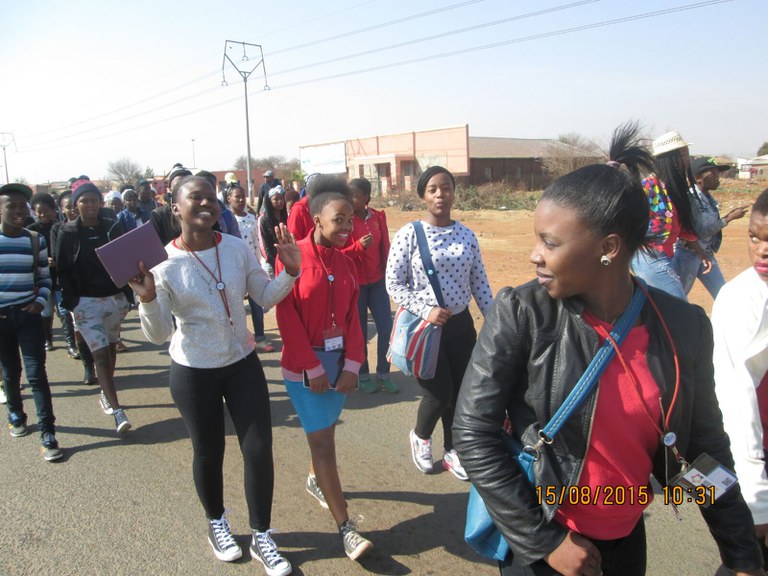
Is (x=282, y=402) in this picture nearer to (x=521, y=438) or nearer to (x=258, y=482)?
(x=258, y=482)

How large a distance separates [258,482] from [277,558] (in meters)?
0.41

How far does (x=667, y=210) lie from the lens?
4656 mm

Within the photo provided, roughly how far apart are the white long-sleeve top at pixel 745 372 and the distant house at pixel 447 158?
3459cm

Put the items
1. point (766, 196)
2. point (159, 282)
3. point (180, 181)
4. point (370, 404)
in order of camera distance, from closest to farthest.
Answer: point (766, 196), point (159, 282), point (180, 181), point (370, 404)

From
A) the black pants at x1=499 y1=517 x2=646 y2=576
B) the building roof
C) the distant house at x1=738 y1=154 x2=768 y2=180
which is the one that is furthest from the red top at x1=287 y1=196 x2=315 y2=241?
the distant house at x1=738 y1=154 x2=768 y2=180

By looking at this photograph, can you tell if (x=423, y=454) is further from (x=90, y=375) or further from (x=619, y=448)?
(x=90, y=375)

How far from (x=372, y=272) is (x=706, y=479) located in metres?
4.21

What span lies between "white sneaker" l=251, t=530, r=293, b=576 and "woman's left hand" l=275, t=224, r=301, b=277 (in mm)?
1452

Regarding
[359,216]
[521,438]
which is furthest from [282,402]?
[521,438]

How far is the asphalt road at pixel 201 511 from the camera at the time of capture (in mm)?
3121

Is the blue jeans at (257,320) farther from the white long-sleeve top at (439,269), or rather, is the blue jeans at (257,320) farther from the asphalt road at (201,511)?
the white long-sleeve top at (439,269)

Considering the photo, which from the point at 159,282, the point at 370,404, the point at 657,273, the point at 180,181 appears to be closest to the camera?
the point at 159,282

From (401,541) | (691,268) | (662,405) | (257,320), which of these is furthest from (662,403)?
(257,320)

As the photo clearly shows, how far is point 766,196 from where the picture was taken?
2.30m
